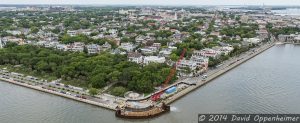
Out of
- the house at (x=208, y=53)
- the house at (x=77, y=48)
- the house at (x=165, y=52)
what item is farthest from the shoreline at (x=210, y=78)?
the house at (x=77, y=48)

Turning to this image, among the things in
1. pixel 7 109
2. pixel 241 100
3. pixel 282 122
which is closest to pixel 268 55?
pixel 241 100

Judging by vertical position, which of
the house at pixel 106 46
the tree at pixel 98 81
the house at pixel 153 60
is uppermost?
the house at pixel 106 46

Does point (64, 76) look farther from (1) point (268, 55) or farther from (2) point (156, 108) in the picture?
(1) point (268, 55)

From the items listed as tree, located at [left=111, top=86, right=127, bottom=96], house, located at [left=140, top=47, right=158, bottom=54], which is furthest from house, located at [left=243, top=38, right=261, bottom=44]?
tree, located at [left=111, top=86, right=127, bottom=96]

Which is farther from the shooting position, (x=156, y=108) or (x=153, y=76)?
(x=153, y=76)

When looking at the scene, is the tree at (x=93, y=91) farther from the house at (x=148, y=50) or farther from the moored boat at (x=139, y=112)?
the house at (x=148, y=50)

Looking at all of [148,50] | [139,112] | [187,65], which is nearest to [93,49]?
[148,50]

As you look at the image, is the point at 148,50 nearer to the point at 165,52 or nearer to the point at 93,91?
the point at 165,52

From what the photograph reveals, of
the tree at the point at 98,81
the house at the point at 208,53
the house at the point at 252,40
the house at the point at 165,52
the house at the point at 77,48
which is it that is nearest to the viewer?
the tree at the point at 98,81

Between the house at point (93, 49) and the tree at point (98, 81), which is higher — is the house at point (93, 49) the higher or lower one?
the higher one

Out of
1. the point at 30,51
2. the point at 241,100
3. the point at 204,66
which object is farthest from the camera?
the point at 30,51

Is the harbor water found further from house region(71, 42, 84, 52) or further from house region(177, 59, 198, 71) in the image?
house region(71, 42, 84, 52)
